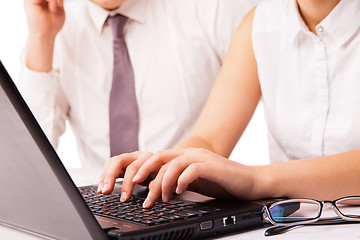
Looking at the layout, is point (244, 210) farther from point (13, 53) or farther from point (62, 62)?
point (13, 53)

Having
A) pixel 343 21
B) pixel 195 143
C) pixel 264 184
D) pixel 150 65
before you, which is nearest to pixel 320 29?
pixel 343 21

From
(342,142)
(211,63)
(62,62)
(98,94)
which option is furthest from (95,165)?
(342,142)

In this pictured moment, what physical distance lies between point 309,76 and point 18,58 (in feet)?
7.07

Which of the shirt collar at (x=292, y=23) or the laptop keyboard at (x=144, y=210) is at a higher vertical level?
the shirt collar at (x=292, y=23)

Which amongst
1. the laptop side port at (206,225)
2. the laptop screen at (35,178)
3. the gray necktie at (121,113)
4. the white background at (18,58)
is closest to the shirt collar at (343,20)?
the laptop side port at (206,225)

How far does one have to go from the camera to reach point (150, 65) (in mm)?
1992

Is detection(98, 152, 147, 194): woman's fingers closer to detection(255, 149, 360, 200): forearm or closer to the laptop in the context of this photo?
the laptop

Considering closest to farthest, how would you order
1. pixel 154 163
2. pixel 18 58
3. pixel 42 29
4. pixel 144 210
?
pixel 144 210
pixel 154 163
pixel 42 29
pixel 18 58

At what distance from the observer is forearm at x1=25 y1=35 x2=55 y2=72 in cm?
191

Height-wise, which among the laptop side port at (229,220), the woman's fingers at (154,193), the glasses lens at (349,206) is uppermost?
the woman's fingers at (154,193)

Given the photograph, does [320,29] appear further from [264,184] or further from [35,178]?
[35,178]

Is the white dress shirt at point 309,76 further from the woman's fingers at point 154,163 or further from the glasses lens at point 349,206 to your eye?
the woman's fingers at point 154,163

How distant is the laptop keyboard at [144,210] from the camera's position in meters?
0.58

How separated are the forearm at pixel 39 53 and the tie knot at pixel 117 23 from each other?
0.25 metres
